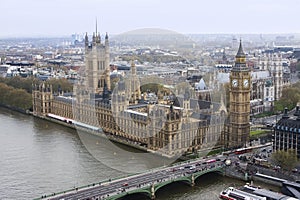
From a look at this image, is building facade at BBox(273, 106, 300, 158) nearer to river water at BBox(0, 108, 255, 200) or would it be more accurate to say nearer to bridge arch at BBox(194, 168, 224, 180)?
bridge arch at BBox(194, 168, 224, 180)

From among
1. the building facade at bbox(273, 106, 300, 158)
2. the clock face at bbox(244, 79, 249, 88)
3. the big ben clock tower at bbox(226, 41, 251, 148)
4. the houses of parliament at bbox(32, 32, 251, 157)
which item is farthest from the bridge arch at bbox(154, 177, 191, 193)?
the clock face at bbox(244, 79, 249, 88)

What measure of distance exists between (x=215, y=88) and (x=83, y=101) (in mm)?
12513

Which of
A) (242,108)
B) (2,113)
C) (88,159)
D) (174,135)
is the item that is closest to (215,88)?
(242,108)

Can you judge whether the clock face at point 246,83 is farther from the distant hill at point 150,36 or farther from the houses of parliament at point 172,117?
the distant hill at point 150,36

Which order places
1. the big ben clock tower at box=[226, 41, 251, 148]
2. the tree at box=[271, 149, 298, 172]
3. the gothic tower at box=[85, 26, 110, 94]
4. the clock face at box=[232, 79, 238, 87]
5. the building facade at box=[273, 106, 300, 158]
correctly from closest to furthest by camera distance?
the tree at box=[271, 149, 298, 172], the building facade at box=[273, 106, 300, 158], the big ben clock tower at box=[226, 41, 251, 148], the clock face at box=[232, 79, 238, 87], the gothic tower at box=[85, 26, 110, 94]

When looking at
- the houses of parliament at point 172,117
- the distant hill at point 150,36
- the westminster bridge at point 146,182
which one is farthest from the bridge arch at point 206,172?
the distant hill at point 150,36

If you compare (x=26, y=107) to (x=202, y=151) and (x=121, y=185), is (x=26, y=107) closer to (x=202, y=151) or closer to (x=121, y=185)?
(x=202, y=151)

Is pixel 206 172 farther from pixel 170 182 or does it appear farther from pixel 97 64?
pixel 97 64

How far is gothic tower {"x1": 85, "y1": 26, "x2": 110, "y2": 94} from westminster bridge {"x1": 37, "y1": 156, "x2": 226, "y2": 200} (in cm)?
2047

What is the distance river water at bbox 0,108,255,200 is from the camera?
23.9m

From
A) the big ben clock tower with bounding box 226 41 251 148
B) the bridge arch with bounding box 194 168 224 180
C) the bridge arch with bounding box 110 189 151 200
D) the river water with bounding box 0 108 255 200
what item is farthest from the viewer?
the big ben clock tower with bounding box 226 41 251 148

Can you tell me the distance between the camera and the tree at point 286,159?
25359 millimetres

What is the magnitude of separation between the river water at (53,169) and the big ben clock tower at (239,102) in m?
5.37

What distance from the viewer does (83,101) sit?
128ft
